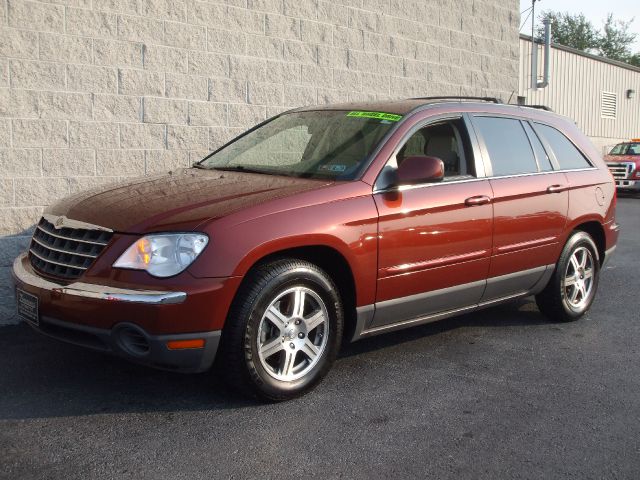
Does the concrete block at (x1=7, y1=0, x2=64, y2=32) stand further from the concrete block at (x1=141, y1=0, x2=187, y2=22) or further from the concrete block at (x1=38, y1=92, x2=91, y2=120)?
the concrete block at (x1=141, y1=0, x2=187, y2=22)

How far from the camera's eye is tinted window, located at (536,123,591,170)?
585 cm

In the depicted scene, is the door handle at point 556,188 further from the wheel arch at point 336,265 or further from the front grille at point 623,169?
the front grille at point 623,169

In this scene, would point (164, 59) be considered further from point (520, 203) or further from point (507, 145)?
point (520, 203)

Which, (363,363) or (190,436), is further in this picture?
(363,363)

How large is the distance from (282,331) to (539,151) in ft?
9.27

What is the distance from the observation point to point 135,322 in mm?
3574

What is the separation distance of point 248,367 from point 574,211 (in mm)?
3202

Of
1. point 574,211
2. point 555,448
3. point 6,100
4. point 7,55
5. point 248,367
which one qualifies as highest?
point 7,55

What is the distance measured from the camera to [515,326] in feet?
19.1

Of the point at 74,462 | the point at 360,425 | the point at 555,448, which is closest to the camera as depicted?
the point at 74,462

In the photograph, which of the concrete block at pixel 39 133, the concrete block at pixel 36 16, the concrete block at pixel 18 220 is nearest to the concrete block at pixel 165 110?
the concrete block at pixel 39 133

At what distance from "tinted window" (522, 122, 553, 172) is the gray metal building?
43.4 feet

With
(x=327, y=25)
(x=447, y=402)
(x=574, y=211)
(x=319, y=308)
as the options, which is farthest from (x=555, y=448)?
(x=327, y=25)

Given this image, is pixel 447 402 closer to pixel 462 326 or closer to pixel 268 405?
pixel 268 405
